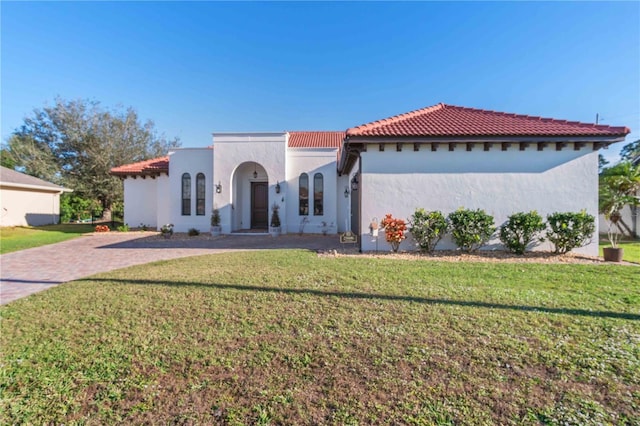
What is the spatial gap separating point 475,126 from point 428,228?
3.90 m

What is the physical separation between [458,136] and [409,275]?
5.34 metres

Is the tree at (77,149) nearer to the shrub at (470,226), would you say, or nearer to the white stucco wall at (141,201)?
the white stucco wall at (141,201)

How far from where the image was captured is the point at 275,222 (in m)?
15.3

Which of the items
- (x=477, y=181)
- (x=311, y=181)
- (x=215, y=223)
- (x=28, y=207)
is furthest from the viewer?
(x=28, y=207)

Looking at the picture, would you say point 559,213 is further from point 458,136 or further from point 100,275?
point 100,275

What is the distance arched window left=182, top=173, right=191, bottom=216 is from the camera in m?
16.6

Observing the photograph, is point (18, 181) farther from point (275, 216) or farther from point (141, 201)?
point (275, 216)

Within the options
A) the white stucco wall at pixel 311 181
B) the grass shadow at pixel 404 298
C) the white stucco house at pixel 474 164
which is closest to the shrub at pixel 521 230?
the white stucco house at pixel 474 164

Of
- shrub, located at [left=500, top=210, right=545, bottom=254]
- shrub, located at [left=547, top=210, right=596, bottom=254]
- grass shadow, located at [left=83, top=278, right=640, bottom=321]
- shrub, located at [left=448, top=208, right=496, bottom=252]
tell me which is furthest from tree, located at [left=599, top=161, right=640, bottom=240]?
grass shadow, located at [left=83, top=278, right=640, bottom=321]

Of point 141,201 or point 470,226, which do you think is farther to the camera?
point 141,201

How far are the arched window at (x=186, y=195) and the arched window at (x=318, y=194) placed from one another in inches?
282

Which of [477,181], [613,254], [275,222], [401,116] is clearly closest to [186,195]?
[275,222]

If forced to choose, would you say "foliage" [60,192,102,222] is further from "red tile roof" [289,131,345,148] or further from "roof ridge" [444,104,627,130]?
"roof ridge" [444,104,627,130]

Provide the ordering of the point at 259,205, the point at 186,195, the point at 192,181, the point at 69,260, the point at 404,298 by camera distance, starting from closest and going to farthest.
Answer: the point at 404,298
the point at 69,260
the point at 192,181
the point at 186,195
the point at 259,205
